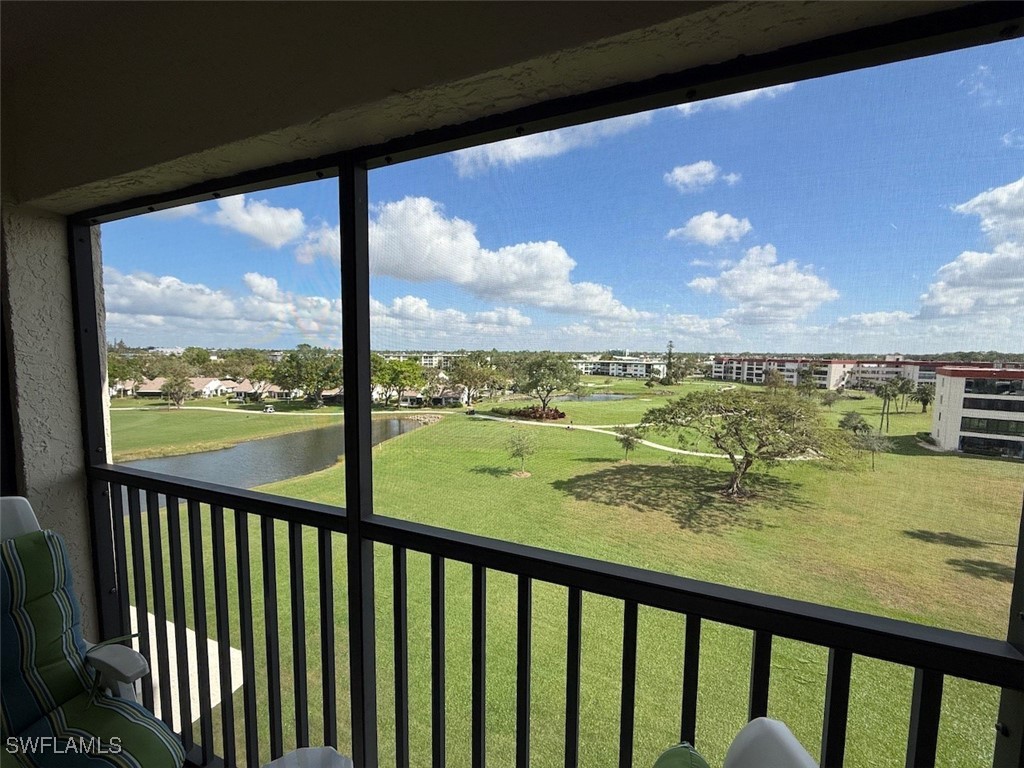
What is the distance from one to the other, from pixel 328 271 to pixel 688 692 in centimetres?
151

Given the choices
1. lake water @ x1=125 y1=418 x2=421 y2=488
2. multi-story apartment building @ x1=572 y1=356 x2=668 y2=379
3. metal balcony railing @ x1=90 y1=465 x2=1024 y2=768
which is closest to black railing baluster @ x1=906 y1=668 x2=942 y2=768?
metal balcony railing @ x1=90 y1=465 x2=1024 y2=768

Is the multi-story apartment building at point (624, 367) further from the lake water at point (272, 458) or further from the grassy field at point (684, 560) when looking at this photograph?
the lake water at point (272, 458)

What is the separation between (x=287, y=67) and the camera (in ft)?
3.70

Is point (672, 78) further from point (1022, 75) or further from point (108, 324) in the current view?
point (108, 324)

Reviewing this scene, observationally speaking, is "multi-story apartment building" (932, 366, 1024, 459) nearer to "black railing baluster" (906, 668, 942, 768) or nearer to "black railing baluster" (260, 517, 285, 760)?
"black railing baluster" (906, 668, 942, 768)

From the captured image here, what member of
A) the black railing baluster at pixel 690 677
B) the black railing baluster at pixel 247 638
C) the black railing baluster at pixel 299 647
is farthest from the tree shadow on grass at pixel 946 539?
the black railing baluster at pixel 247 638

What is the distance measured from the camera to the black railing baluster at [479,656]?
50.2 inches

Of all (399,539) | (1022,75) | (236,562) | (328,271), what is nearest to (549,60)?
(1022,75)

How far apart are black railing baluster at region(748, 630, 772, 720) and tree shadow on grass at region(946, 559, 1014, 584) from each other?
0.36 metres

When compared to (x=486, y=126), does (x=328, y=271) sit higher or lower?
lower

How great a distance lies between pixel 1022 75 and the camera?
76cm

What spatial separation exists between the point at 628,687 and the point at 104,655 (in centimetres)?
152

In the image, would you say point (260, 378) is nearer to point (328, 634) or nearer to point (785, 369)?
point (328, 634)

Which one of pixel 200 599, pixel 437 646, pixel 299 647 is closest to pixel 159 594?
pixel 200 599
